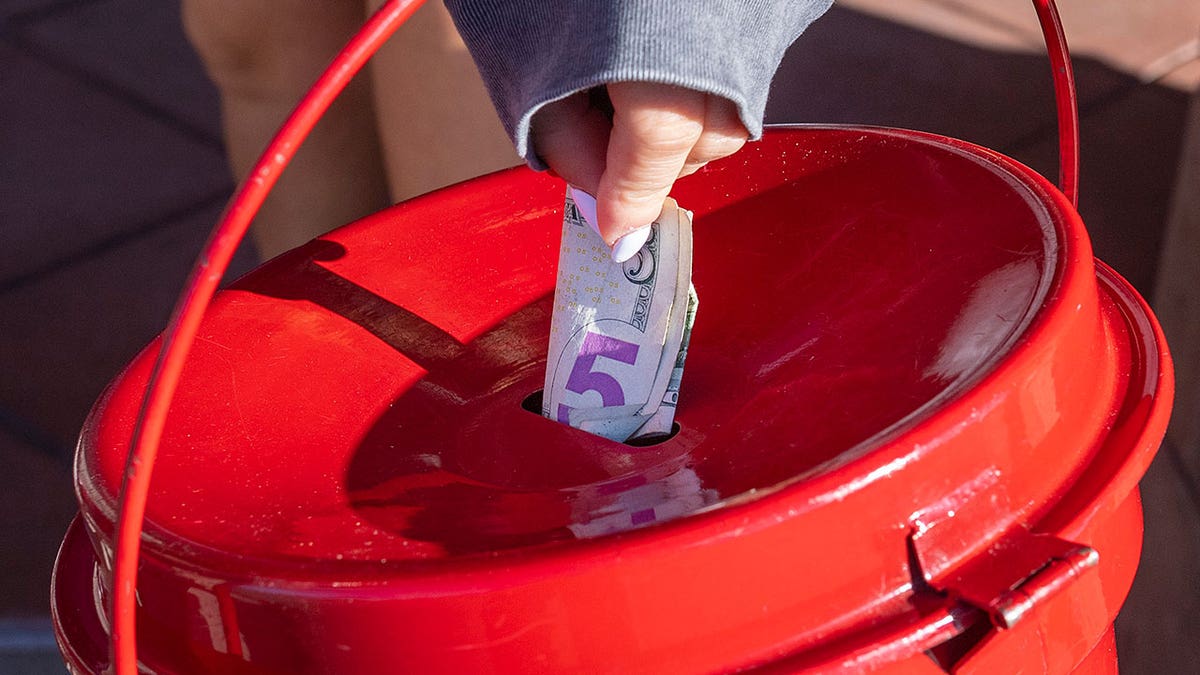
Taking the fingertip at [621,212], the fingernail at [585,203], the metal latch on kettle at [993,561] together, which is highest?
the fingernail at [585,203]

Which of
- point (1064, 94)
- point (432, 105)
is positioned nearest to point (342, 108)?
point (432, 105)

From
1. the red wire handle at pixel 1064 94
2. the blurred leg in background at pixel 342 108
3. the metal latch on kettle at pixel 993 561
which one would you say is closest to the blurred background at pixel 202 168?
the blurred leg in background at pixel 342 108

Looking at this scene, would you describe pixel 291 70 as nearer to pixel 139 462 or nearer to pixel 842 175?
pixel 842 175

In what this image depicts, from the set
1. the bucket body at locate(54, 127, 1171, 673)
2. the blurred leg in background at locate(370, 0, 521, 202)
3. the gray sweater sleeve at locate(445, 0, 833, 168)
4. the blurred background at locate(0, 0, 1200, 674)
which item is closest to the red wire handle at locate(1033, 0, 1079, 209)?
the bucket body at locate(54, 127, 1171, 673)

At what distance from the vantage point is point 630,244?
2.51ft

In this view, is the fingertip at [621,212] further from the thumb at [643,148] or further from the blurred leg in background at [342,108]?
the blurred leg in background at [342,108]

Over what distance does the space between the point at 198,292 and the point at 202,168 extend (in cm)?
174

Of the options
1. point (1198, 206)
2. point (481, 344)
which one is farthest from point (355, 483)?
point (1198, 206)

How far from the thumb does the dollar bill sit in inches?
2.9

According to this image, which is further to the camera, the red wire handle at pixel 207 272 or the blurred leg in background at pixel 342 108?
the blurred leg in background at pixel 342 108

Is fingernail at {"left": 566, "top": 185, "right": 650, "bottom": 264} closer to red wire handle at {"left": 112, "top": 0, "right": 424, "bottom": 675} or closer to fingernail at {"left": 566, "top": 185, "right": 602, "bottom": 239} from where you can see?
fingernail at {"left": 566, "top": 185, "right": 602, "bottom": 239}

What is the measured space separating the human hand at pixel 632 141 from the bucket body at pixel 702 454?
16cm

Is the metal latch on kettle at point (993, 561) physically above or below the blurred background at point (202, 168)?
below

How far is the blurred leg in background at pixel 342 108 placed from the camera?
1280 millimetres
